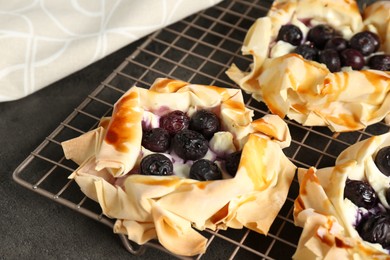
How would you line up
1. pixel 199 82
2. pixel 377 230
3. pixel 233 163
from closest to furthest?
pixel 377 230 < pixel 233 163 < pixel 199 82

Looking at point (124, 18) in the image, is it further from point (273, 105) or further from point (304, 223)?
point (304, 223)

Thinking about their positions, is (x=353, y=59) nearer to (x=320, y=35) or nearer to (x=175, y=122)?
(x=320, y=35)

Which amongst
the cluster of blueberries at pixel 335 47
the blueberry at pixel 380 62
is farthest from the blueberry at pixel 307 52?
the blueberry at pixel 380 62

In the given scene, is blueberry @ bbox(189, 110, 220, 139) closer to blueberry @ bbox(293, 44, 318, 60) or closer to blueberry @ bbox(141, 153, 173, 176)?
blueberry @ bbox(141, 153, 173, 176)

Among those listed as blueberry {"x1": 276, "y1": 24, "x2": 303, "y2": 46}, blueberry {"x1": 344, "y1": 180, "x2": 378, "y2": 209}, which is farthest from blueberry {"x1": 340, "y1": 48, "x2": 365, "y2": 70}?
blueberry {"x1": 344, "y1": 180, "x2": 378, "y2": 209}

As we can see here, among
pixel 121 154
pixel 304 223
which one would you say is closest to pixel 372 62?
pixel 304 223

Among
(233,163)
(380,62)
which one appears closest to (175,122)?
(233,163)

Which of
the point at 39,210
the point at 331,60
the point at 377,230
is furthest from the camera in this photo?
the point at 331,60

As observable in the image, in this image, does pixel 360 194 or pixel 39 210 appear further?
pixel 39 210
